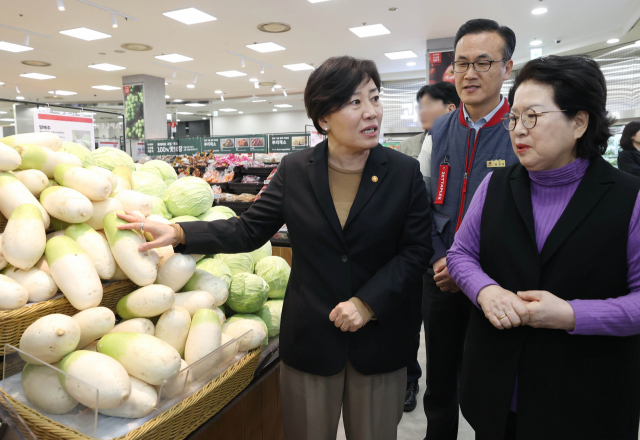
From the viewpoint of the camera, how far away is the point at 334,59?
1375 mm

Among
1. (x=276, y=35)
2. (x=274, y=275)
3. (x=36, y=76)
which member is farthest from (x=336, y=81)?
(x=36, y=76)

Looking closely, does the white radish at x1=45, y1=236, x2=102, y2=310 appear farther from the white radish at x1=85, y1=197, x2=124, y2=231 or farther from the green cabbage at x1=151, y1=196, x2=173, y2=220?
the green cabbage at x1=151, y1=196, x2=173, y2=220

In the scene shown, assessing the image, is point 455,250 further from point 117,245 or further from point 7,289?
point 7,289

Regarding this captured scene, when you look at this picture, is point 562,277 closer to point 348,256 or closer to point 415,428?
point 348,256

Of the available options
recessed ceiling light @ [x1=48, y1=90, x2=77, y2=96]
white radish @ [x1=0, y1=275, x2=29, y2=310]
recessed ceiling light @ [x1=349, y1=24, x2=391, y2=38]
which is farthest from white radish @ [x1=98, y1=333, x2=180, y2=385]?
recessed ceiling light @ [x1=48, y1=90, x2=77, y2=96]

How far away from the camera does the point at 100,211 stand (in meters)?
1.40

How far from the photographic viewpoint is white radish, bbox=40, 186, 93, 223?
1286mm

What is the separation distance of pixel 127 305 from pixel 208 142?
7.46m

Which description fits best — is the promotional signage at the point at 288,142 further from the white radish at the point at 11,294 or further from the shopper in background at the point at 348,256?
the white radish at the point at 11,294

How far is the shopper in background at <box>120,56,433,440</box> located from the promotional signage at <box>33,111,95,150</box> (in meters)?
4.27

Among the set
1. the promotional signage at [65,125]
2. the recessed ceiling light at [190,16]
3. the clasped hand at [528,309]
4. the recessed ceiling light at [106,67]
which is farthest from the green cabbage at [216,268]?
the recessed ceiling light at [106,67]

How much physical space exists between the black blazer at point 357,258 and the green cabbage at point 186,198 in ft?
1.75

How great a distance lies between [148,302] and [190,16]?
746cm

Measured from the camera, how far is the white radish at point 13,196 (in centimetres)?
128
